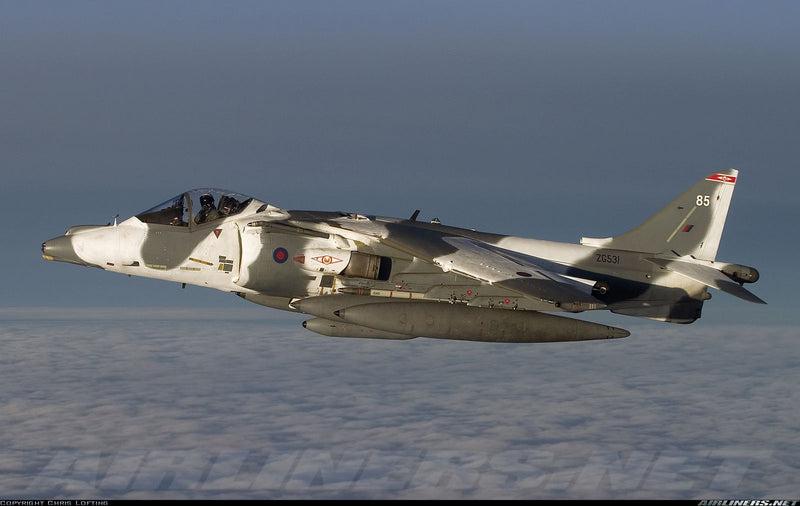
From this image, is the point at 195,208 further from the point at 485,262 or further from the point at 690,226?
the point at 690,226

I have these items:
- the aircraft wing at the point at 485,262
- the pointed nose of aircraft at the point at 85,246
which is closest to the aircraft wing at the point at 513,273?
the aircraft wing at the point at 485,262

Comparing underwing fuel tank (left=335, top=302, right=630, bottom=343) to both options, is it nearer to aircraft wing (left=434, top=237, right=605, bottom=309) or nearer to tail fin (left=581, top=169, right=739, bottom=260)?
aircraft wing (left=434, top=237, right=605, bottom=309)

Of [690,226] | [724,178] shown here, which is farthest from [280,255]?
[724,178]

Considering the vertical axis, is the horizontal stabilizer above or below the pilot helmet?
below

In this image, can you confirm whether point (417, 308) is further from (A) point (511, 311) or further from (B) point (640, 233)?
(B) point (640, 233)

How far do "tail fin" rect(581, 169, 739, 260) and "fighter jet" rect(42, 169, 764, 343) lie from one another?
0.58m

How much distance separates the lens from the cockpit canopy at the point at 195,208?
17.7 m

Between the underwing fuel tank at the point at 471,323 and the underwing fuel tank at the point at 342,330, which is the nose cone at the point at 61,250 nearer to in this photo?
the underwing fuel tank at the point at 342,330

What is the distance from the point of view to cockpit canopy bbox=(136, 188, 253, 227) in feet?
58.2

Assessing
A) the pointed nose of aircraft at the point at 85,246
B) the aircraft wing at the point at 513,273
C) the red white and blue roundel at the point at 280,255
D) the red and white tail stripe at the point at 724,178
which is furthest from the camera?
the red and white tail stripe at the point at 724,178

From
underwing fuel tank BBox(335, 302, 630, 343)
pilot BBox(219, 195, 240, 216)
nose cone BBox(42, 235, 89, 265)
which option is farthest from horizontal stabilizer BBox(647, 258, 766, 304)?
nose cone BBox(42, 235, 89, 265)

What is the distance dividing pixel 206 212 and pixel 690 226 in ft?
34.7

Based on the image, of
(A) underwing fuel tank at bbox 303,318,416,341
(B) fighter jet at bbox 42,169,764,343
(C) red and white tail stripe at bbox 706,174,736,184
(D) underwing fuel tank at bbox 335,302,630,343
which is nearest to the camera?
(D) underwing fuel tank at bbox 335,302,630,343

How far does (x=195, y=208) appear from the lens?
17.8 m
